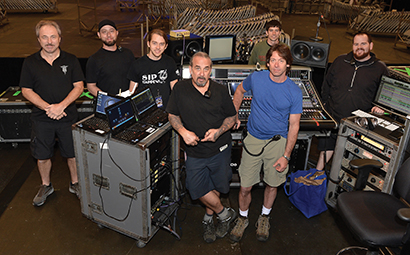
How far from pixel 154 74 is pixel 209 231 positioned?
1635 millimetres

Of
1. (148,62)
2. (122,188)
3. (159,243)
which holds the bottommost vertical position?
(159,243)

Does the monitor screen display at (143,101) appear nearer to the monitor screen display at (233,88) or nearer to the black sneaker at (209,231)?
the monitor screen display at (233,88)

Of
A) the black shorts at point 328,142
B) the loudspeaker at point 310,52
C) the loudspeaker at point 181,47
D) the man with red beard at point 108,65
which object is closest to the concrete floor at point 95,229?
the black shorts at point 328,142

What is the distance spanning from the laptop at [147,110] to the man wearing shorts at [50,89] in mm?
737

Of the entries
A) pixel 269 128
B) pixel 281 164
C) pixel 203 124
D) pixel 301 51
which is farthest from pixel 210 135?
pixel 301 51

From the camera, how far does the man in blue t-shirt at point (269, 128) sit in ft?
9.29

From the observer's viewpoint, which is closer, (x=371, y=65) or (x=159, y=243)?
(x=159, y=243)

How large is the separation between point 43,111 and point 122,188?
114 cm

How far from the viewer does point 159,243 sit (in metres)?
3.19

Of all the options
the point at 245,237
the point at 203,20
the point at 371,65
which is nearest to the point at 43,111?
the point at 245,237

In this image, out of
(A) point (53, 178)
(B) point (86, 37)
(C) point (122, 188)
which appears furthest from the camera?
(B) point (86, 37)

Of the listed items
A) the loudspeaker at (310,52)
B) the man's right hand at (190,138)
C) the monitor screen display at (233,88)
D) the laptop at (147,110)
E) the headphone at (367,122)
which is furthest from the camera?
the loudspeaker at (310,52)

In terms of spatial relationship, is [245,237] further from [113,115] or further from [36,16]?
[36,16]

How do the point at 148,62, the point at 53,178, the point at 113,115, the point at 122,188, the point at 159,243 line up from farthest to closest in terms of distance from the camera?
the point at 53,178
the point at 148,62
the point at 159,243
the point at 122,188
the point at 113,115
